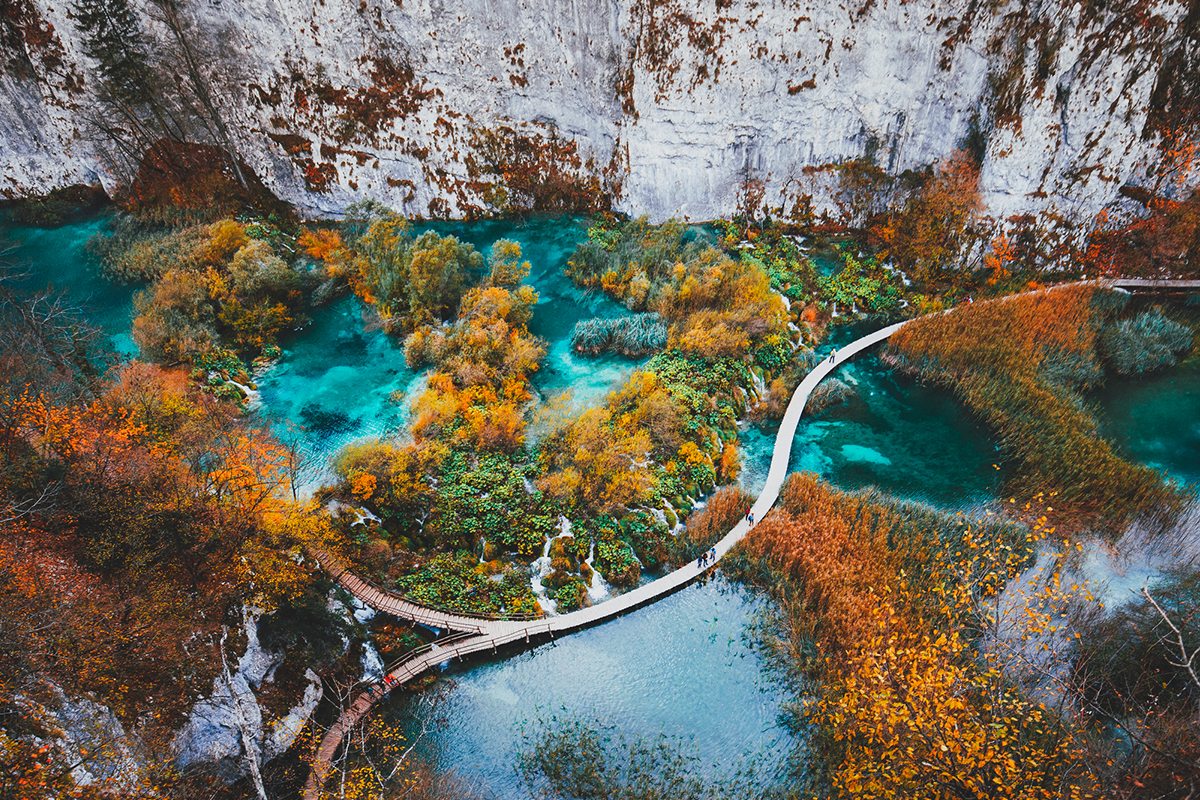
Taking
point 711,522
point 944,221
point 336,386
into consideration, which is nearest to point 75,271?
point 336,386

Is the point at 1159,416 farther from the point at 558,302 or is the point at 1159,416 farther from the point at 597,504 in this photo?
the point at 558,302

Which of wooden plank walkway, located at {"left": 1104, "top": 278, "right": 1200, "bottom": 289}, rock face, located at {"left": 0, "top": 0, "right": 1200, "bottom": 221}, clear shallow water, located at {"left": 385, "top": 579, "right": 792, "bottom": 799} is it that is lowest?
clear shallow water, located at {"left": 385, "top": 579, "right": 792, "bottom": 799}

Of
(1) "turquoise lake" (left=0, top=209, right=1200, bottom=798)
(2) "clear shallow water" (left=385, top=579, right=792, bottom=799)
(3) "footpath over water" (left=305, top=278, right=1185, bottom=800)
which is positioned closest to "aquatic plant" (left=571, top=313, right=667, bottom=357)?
(1) "turquoise lake" (left=0, top=209, right=1200, bottom=798)

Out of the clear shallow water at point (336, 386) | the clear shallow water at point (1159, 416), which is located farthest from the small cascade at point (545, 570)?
the clear shallow water at point (1159, 416)

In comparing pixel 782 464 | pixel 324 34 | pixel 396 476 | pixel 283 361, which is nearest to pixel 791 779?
pixel 782 464

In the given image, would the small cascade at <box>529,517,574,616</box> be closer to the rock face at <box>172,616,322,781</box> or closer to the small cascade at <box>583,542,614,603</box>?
the small cascade at <box>583,542,614,603</box>

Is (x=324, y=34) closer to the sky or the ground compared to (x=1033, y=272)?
closer to the sky

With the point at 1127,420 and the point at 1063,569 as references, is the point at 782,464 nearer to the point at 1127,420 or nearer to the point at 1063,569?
the point at 1063,569
